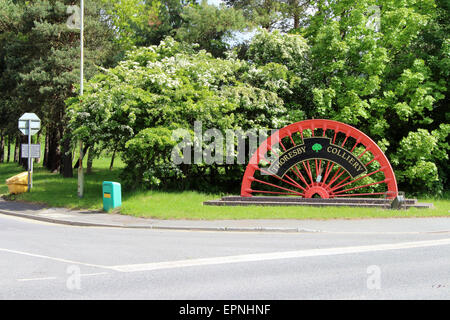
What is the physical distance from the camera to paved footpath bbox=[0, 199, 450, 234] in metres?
12.6

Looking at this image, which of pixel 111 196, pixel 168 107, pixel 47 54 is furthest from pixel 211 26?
pixel 111 196

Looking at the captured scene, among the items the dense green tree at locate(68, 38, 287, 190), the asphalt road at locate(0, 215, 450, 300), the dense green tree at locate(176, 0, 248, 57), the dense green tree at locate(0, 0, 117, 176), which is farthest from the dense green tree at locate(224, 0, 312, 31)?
the asphalt road at locate(0, 215, 450, 300)

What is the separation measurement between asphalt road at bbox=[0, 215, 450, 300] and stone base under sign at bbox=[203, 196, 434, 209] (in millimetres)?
4103

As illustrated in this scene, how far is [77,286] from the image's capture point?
670 cm

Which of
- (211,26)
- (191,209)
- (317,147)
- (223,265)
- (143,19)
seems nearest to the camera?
(223,265)

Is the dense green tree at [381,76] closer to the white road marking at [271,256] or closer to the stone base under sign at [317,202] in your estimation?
the stone base under sign at [317,202]

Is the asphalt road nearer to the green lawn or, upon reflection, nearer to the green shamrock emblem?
the green lawn

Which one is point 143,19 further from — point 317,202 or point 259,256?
point 259,256

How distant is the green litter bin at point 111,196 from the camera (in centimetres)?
1672

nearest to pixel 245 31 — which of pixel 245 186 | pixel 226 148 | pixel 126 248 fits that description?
pixel 226 148

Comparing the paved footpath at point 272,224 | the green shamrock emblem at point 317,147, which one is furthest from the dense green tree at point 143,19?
the paved footpath at point 272,224

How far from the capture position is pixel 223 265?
827 cm

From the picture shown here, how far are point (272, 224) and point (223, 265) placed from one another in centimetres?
532
